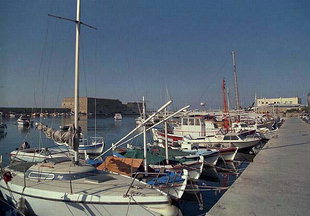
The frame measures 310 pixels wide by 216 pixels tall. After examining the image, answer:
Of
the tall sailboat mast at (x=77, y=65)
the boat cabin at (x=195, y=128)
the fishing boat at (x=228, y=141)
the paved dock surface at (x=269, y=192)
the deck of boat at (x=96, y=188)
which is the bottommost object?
the paved dock surface at (x=269, y=192)

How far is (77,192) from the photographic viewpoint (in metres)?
8.57

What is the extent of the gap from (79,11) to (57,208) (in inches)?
323

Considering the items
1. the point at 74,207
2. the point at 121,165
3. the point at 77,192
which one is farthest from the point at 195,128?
the point at 74,207

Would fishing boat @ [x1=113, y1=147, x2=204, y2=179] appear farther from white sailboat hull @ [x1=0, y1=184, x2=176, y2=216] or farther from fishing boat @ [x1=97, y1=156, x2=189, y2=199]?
white sailboat hull @ [x1=0, y1=184, x2=176, y2=216]

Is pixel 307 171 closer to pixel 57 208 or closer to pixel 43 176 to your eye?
pixel 57 208

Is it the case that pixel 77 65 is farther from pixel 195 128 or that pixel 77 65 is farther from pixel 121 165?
pixel 195 128

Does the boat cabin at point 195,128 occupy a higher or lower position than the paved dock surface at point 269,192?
higher

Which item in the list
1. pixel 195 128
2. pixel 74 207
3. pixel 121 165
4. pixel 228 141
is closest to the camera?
pixel 74 207

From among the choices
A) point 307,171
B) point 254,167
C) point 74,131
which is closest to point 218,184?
point 254,167

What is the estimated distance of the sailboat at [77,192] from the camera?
8.17 meters

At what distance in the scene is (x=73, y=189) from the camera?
8.86 metres

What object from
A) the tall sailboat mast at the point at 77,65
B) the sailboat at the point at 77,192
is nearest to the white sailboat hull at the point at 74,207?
the sailboat at the point at 77,192

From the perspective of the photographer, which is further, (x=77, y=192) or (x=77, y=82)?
(x=77, y=82)

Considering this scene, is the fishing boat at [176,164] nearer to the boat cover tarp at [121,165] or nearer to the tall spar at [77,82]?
the boat cover tarp at [121,165]
